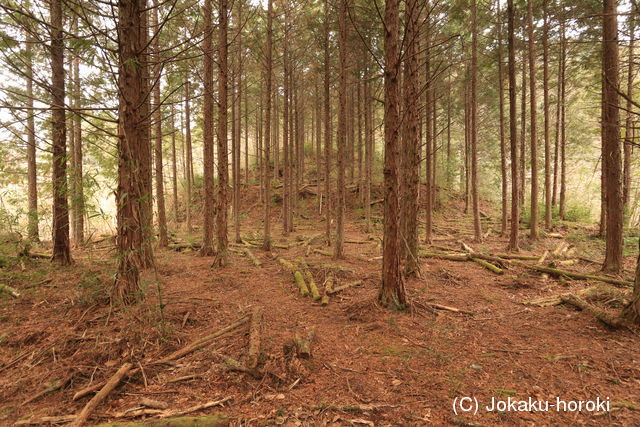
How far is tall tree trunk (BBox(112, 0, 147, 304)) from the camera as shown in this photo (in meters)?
3.94

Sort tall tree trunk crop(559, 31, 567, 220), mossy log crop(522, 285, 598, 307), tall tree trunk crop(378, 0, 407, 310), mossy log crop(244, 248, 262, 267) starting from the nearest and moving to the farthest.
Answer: tall tree trunk crop(378, 0, 407, 310), mossy log crop(522, 285, 598, 307), mossy log crop(244, 248, 262, 267), tall tree trunk crop(559, 31, 567, 220)

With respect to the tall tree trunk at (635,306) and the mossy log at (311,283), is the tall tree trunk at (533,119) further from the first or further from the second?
the mossy log at (311,283)

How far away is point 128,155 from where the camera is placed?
3.91 m

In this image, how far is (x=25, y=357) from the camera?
12.0 ft

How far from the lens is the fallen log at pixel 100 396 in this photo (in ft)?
8.28

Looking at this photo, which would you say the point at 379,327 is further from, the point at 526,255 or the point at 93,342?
the point at 526,255

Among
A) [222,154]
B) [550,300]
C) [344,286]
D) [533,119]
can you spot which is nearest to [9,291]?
[222,154]

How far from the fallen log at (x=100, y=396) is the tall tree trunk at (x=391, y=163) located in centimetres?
390

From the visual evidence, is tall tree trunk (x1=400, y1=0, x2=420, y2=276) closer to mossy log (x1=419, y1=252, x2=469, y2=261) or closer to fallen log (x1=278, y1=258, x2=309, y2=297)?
fallen log (x1=278, y1=258, x2=309, y2=297)

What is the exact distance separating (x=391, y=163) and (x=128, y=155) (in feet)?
13.1

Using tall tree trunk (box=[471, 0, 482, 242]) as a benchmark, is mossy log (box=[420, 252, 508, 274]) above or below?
below

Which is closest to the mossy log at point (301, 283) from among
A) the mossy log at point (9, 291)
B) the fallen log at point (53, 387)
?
the fallen log at point (53, 387)

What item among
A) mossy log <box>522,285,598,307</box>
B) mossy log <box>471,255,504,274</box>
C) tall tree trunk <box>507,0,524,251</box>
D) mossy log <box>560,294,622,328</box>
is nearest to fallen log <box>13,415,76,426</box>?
mossy log <box>560,294,622,328</box>

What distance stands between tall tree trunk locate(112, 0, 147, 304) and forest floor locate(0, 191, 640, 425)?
33cm
